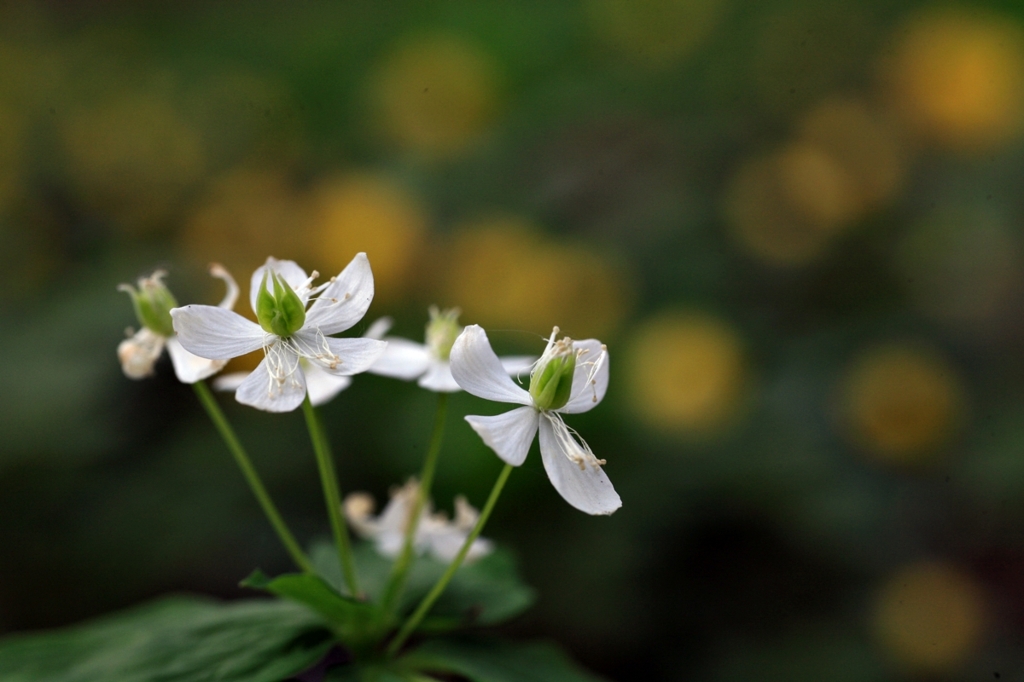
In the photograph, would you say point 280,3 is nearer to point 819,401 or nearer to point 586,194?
point 586,194

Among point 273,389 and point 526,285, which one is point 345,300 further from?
point 526,285

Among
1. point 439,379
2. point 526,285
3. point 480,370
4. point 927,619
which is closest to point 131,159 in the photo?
point 526,285

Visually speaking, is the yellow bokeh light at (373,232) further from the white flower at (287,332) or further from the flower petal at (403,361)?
the white flower at (287,332)

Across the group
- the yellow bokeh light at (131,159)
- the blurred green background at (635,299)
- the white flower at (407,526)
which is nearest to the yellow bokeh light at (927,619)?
the blurred green background at (635,299)

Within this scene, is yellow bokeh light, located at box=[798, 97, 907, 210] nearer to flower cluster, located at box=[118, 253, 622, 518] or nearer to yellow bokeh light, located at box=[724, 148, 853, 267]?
yellow bokeh light, located at box=[724, 148, 853, 267]

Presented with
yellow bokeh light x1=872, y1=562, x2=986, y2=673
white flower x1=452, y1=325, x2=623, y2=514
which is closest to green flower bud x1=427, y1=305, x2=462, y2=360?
white flower x1=452, y1=325, x2=623, y2=514

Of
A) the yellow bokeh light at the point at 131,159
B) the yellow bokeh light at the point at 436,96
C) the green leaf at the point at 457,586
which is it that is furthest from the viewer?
the yellow bokeh light at the point at 436,96
